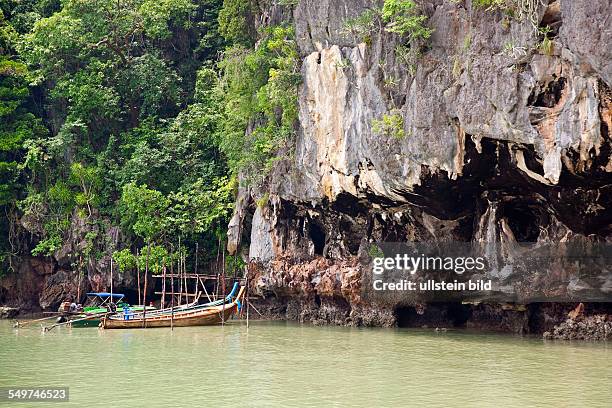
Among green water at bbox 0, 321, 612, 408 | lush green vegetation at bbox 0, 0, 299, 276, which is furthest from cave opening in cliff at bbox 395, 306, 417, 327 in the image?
lush green vegetation at bbox 0, 0, 299, 276

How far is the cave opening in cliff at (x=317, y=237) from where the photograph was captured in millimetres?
22906

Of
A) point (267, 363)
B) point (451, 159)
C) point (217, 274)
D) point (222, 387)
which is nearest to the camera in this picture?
point (222, 387)

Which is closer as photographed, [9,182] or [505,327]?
[505,327]

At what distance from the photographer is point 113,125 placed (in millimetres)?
27953

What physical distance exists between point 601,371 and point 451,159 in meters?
4.57

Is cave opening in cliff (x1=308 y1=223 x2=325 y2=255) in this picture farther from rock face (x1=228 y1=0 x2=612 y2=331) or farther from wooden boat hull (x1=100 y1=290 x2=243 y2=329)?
wooden boat hull (x1=100 y1=290 x2=243 y2=329)

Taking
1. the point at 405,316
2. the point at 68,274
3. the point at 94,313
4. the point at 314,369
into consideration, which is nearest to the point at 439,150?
the point at 314,369

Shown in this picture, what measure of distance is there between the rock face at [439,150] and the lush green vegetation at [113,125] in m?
2.94

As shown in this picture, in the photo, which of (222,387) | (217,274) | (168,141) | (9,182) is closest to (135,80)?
(168,141)

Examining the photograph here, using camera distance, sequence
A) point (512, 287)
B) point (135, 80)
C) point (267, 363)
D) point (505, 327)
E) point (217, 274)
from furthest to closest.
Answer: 1. point (135, 80)
2. point (217, 274)
3. point (505, 327)
4. point (512, 287)
5. point (267, 363)

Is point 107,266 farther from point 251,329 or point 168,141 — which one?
point 251,329

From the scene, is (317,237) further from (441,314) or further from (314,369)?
(314,369)

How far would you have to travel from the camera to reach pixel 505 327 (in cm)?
1883

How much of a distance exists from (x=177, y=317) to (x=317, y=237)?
14.5ft
